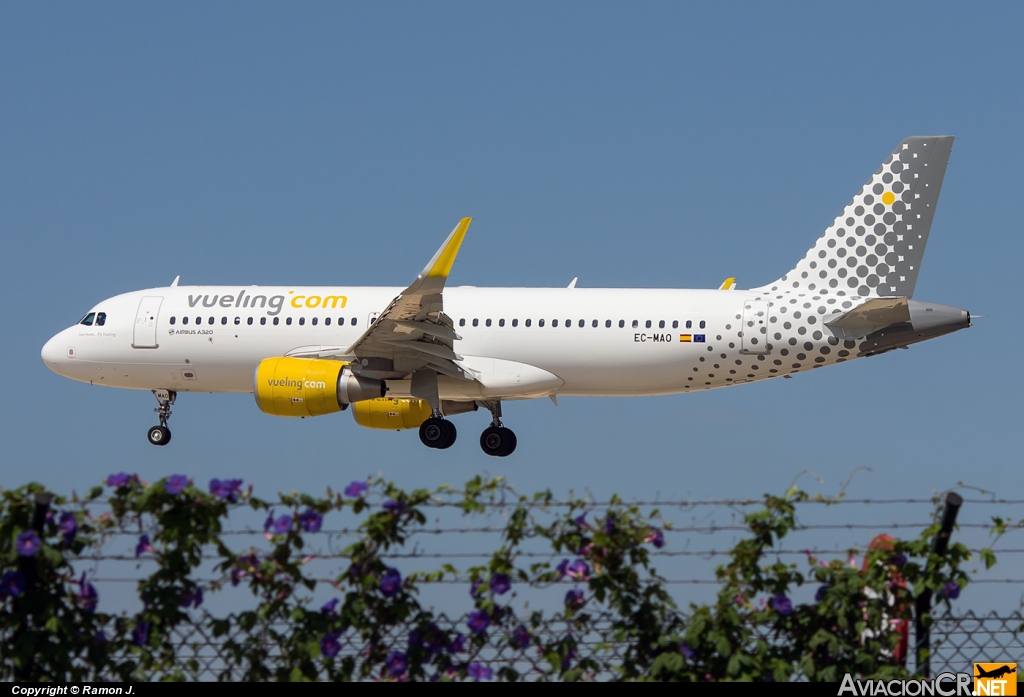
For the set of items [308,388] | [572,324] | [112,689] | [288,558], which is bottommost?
[112,689]

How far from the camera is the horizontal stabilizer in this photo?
3219cm

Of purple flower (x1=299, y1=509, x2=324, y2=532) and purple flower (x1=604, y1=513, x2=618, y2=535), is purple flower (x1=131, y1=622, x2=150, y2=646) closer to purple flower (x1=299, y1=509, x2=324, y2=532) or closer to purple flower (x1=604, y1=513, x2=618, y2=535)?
purple flower (x1=299, y1=509, x2=324, y2=532)

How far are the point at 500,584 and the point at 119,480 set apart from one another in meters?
2.81

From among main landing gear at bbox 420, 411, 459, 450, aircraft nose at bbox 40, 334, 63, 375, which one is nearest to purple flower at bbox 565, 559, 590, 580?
main landing gear at bbox 420, 411, 459, 450

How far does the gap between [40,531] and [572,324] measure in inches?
1016

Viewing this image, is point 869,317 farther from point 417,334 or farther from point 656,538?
point 656,538

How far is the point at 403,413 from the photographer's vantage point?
37.1m

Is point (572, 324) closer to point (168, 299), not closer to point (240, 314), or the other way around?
point (240, 314)

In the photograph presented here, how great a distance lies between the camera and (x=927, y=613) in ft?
31.6

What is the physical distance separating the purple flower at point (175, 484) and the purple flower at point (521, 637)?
102 inches

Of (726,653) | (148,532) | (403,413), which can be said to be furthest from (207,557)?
(403,413)

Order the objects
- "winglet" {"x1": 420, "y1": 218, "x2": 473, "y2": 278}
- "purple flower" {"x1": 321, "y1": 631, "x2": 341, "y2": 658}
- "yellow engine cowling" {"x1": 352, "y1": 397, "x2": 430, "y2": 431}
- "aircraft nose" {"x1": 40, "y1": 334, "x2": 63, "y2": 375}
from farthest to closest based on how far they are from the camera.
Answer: "aircraft nose" {"x1": 40, "y1": 334, "x2": 63, "y2": 375}, "yellow engine cowling" {"x1": 352, "y1": 397, "x2": 430, "y2": 431}, "winglet" {"x1": 420, "y1": 218, "x2": 473, "y2": 278}, "purple flower" {"x1": 321, "y1": 631, "x2": 341, "y2": 658}

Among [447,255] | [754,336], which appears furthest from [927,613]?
[754,336]

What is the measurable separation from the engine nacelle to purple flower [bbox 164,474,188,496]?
22.5m
